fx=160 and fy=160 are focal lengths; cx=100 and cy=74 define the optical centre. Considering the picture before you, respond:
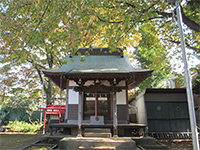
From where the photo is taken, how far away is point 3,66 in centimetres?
1550

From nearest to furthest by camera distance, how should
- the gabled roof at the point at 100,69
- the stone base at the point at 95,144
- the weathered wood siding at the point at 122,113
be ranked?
the stone base at the point at 95,144
the gabled roof at the point at 100,69
the weathered wood siding at the point at 122,113

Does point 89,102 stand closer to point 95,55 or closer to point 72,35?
point 95,55

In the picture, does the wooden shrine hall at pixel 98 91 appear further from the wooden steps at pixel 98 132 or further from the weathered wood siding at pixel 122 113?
the wooden steps at pixel 98 132

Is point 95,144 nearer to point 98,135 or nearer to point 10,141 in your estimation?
point 98,135

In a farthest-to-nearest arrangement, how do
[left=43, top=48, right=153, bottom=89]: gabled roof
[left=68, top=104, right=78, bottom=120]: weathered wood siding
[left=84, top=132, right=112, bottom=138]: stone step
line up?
[left=68, top=104, right=78, bottom=120]: weathered wood siding, [left=43, top=48, right=153, bottom=89]: gabled roof, [left=84, top=132, right=112, bottom=138]: stone step

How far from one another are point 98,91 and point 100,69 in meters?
1.25

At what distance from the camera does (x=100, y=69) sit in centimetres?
911

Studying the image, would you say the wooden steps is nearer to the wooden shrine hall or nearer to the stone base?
the wooden shrine hall

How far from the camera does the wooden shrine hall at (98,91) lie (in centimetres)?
830

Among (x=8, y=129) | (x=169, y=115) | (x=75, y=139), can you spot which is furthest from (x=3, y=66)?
(x=169, y=115)

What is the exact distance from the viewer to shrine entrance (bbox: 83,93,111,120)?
9.93 meters

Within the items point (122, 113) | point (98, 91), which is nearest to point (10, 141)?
point (98, 91)

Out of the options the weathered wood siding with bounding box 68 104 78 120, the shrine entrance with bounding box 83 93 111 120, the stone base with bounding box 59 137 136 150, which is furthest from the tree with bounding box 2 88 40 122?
the stone base with bounding box 59 137 136 150

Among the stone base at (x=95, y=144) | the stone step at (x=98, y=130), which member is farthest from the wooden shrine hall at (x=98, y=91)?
the stone base at (x=95, y=144)
